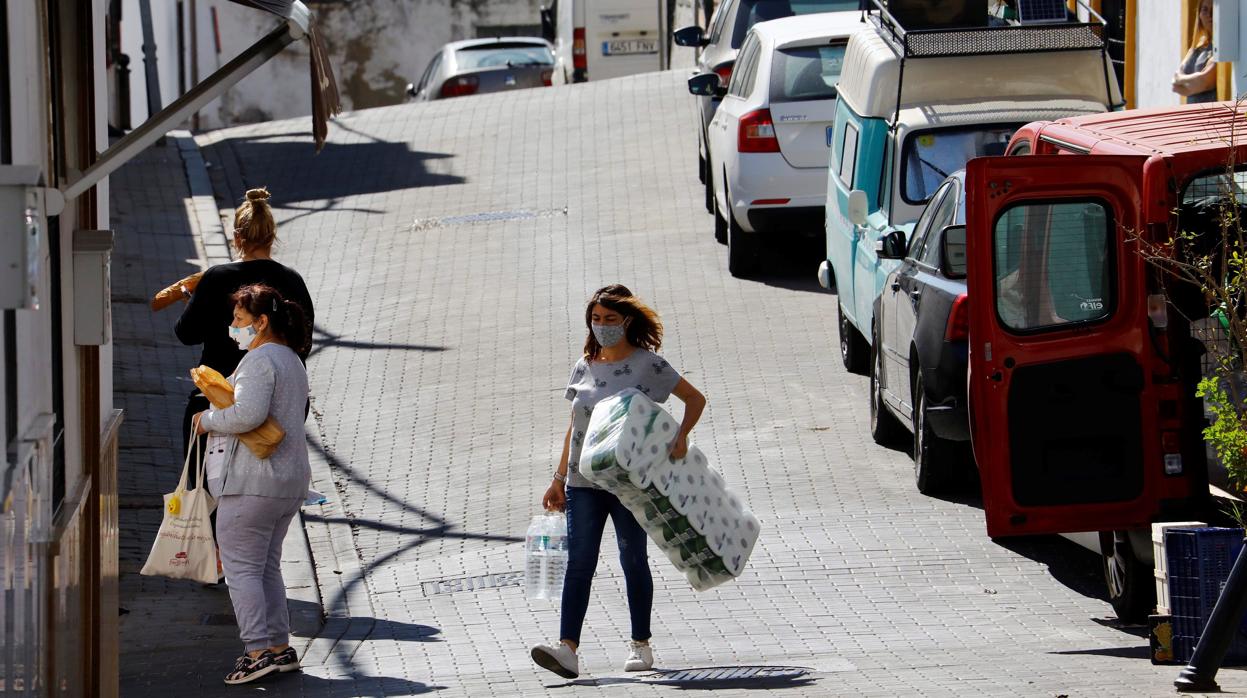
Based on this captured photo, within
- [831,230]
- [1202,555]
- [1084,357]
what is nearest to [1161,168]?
[1084,357]

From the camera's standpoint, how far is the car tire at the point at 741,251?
16.6m

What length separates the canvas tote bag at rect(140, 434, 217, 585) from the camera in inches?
324

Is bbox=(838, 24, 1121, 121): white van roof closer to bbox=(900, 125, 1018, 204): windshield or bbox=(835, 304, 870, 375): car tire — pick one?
bbox=(900, 125, 1018, 204): windshield

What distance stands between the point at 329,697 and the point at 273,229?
2.42 metres

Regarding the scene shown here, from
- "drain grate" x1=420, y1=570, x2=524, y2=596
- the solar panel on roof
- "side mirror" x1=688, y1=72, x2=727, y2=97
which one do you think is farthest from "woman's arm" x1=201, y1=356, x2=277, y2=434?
"side mirror" x1=688, y1=72, x2=727, y2=97

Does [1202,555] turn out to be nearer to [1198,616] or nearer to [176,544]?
[1198,616]

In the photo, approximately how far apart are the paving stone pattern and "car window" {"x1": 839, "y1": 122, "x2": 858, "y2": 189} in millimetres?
1299

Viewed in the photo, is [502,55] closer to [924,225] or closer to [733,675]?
[924,225]

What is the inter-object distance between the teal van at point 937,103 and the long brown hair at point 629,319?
4.14 m

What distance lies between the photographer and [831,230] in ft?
45.7

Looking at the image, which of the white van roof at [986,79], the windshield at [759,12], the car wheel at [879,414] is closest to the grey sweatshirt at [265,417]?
the car wheel at [879,414]

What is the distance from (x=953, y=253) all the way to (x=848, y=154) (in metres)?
3.44

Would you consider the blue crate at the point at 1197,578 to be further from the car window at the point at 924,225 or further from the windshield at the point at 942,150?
the windshield at the point at 942,150

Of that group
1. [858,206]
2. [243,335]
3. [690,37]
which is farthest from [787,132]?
[243,335]
